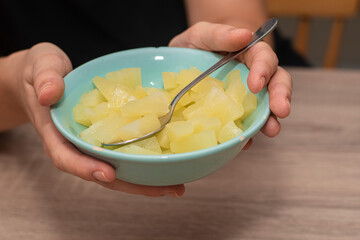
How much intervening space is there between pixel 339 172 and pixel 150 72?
1.58ft

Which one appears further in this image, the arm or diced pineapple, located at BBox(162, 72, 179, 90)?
the arm

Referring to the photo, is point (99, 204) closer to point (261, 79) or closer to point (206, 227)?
point (206, 227)

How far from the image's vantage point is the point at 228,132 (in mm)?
625

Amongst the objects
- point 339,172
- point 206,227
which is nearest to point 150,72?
point 206,227

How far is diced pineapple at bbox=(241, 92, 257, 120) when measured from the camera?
69 centimetres

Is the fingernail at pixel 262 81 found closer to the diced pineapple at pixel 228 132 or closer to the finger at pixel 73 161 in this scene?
the diced pineapple at pixel 228 132

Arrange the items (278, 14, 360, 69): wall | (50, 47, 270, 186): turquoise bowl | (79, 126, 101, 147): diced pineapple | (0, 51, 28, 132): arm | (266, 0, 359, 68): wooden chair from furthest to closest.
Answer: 1. (278, 14, 360, 69): wall
2. (266, 0, 359, 68): wooden chair
3. (0, 51, 28, 132): arm
4. (79, 126, 101, 147): diced pineapple
5. (50, 47, 270, 186): turquoise bowl

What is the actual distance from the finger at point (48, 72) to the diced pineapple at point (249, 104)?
32 centimetres

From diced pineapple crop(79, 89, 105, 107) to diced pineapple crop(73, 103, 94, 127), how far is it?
15mm

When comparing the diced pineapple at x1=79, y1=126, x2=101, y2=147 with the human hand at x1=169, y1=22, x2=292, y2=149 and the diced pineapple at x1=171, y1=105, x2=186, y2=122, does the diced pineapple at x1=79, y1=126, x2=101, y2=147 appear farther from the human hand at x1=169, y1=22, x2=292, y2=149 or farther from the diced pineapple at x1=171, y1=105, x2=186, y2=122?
the human hand at x1=169, y1=22, x2=292, y2=149

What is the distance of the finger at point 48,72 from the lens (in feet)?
2.11

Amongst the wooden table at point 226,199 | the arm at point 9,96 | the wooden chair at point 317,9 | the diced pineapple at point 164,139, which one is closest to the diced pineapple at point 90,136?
the diced pineapple at point 164,139

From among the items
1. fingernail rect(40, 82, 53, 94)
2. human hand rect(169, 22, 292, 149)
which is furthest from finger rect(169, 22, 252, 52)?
fingernail rect(40, 82, 53, 94)

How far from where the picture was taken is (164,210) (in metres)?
0.81
